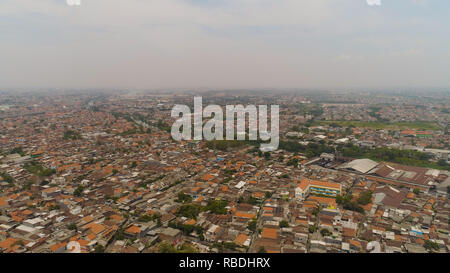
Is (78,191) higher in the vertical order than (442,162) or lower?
lower

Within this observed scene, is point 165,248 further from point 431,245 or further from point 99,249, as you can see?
point 431,245

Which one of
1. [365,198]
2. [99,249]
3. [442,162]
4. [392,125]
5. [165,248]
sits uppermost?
[392,125]

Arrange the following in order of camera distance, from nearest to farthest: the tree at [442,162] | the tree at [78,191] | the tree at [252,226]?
the tree at [252,226] → the tree at [78,191] → the tree at [442,162]

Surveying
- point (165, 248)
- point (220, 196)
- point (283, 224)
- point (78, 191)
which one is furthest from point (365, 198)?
point (78, 191)

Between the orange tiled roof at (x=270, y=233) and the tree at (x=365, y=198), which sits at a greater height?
the tree at (x=365, y=198)

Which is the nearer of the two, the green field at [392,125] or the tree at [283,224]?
the tree at [283,224]

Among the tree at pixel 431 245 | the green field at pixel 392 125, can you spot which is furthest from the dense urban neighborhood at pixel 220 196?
the green field at pixel 392 125

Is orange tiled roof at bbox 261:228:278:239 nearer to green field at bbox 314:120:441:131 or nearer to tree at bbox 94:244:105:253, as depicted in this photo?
tree at bbox 94:244:105:253

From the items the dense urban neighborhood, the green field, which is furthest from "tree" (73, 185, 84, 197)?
the green field

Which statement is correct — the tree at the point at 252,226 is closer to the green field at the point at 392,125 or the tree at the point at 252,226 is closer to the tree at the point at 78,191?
the tree at the point at 78,191
